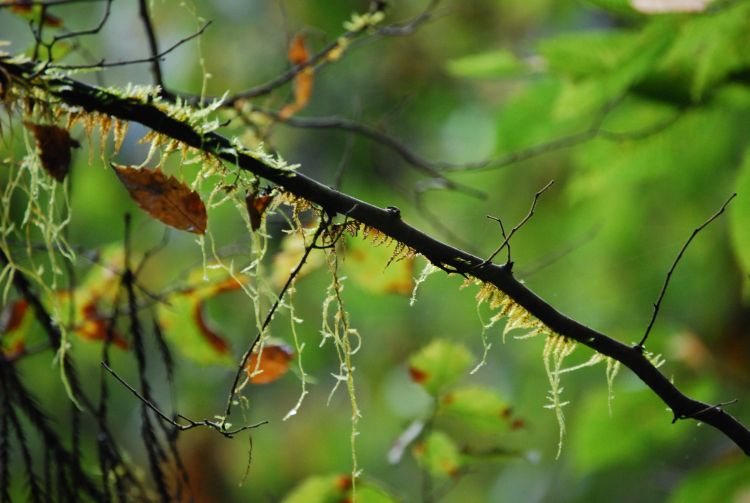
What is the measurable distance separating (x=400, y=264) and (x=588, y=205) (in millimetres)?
714

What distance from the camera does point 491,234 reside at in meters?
2.38

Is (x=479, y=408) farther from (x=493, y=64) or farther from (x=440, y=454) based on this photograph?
(x=493, y=64)

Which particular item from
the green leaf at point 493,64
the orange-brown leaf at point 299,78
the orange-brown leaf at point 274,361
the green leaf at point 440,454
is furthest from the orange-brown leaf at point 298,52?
the green leaf at point 440,454

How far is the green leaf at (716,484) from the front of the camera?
1242mm

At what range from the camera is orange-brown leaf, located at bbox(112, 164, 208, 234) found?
638mm

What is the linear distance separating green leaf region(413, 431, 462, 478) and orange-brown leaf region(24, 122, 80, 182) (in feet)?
2.10

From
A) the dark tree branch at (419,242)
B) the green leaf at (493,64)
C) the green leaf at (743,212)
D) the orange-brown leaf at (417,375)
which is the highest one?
the green leaf at (493,64)

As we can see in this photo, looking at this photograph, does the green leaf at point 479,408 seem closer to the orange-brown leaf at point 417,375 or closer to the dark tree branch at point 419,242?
the orange-brown leaf at point 417,375

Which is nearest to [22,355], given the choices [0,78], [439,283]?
[0,78]

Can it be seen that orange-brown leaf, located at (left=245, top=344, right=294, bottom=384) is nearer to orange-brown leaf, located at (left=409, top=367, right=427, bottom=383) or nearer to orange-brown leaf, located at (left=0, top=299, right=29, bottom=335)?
orange-brown leaf, located at (left=409, top=367, right=427, bottom=383)

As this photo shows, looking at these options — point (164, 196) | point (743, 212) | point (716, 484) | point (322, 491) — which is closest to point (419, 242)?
point (164, 196)

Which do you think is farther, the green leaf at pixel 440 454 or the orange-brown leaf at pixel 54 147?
the green leaf at pixel 440 454

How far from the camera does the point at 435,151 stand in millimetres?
3281

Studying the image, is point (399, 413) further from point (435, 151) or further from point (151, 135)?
point (151, 135)
